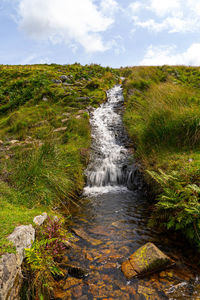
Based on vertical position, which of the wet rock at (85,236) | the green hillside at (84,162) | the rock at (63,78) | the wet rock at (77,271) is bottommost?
the wet rock at (77,271)

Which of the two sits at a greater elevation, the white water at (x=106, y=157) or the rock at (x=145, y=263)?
the white water at (x=106, y=157)

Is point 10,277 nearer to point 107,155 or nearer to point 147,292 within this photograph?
point 147,292

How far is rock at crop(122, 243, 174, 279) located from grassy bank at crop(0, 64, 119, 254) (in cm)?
189

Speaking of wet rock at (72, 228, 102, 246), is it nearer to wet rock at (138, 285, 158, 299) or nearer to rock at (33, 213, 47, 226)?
rock at (33, 213, 47, 226)

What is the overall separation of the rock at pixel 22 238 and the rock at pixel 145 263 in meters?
1.61

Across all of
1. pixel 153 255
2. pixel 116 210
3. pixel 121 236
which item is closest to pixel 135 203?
pixel 116 210

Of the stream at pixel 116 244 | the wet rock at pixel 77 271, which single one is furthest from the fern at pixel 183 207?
the wet rock at pixel 77 271

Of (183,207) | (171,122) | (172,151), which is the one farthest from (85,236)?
(171,122)

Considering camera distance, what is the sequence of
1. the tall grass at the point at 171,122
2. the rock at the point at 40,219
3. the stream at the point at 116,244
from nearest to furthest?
the stream at the point at 116,244 → the rock at the point at 40,219 → the tall grass at the point at 171,122

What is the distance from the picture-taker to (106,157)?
866cm

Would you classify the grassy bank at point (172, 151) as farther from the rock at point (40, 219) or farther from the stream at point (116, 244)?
the rock at point (40, 219)

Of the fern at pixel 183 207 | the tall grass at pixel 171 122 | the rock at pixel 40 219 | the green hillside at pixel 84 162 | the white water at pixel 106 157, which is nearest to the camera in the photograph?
the fern at pixel 183 207

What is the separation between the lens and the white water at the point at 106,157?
731 centimetres

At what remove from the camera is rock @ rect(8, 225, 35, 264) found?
251 cm
